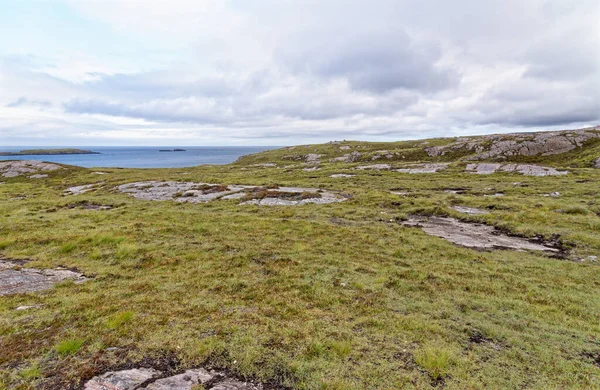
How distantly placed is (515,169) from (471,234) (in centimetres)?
4957

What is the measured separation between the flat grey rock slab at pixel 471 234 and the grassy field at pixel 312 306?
4.32 ft

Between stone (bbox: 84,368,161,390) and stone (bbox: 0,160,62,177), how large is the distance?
392 feet

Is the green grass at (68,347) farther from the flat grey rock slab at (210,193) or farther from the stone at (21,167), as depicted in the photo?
the stone at (21,167)

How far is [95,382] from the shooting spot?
24.8 feet

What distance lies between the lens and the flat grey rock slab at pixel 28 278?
13.8 metres

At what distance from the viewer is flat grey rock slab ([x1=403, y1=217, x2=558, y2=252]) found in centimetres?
2148

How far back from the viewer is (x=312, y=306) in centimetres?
1250

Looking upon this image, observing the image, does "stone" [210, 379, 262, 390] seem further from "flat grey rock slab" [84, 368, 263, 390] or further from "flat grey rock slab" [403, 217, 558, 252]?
"flat grey rock slab" [403, 217, 558, 252]

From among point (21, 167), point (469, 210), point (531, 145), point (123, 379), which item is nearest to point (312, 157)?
point (531, 145)

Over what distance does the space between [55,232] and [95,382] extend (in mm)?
21960

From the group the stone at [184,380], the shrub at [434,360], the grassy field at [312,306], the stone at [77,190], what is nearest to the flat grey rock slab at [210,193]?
the stone at [77,190]

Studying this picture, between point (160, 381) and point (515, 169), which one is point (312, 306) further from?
point (515, 169)

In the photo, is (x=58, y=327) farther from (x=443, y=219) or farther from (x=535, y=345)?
(x=443, y=219)

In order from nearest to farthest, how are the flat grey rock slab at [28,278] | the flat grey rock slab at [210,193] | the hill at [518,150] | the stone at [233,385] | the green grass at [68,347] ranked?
1. the stone at [233,385]
2. the green grass at [68,347]
3. the flat grey rock slab at [28,278]
4. the flat grey rock slab at [210,193]
5. the hill at [518,150]
